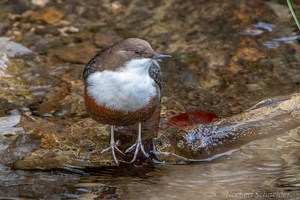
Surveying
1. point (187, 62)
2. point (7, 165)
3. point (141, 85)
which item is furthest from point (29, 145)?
point (187, 62)

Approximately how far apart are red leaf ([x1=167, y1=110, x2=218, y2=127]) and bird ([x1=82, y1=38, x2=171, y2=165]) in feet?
2.23

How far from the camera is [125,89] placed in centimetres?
467

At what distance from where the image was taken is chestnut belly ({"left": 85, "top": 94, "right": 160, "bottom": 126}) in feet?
15.4

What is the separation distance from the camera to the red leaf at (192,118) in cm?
547

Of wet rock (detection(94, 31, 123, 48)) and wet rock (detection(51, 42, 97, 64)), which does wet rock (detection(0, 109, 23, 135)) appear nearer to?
wet rock (detection(51, 42, 97, 64))

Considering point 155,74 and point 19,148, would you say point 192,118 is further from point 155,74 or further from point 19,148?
point 19,148

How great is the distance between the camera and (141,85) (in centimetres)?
471

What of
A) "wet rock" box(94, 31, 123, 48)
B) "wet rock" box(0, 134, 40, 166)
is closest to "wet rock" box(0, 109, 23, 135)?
"wet rock" box(0, 134, 40, 166)

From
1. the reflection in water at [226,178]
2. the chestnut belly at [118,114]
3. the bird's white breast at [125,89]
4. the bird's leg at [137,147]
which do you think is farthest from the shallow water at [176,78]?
the bird's white breast at [125,89]

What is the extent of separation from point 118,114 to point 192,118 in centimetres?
108

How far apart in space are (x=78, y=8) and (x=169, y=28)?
1.30 metres

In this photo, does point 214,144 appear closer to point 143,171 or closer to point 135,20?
point 143,171

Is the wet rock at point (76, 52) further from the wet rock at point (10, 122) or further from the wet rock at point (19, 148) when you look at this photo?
the wet rock at point (19, 148)

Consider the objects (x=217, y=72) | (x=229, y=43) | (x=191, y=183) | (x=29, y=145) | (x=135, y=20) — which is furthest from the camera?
(x=135, y=20)
